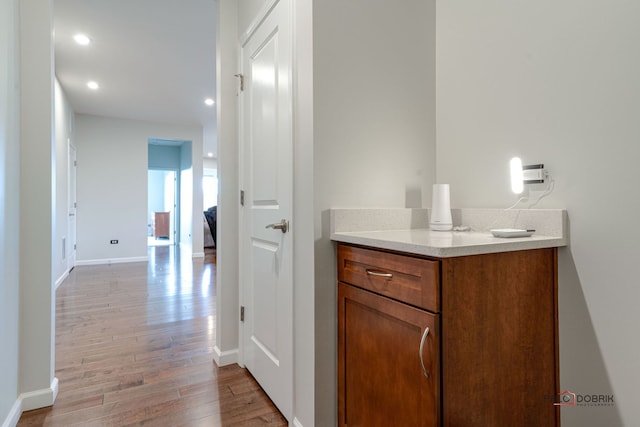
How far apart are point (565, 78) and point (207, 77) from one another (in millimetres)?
4072

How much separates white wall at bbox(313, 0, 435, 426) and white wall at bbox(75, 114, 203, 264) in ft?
19.8

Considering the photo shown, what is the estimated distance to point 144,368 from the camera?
6.91ft

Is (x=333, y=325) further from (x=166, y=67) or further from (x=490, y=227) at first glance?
(x=166, y=67)

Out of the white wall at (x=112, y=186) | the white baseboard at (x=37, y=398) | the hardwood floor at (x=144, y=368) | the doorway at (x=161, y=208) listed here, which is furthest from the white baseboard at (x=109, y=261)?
the white baseboard at (x=37, y=398)

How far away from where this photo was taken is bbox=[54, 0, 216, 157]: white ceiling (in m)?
2.85

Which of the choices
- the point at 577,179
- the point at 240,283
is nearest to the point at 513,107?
the point at 577,179

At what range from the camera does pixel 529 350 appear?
1101 millimetres

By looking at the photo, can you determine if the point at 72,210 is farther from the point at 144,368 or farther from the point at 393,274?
the point at 393,274

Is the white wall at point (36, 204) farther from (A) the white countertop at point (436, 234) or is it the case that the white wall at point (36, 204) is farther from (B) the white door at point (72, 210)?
(B) the white door at point (72, 210)

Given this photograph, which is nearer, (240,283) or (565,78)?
(565,78)

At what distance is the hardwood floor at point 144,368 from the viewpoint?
162cm

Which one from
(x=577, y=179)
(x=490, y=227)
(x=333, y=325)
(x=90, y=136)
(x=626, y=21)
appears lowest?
(x=333, y=325)

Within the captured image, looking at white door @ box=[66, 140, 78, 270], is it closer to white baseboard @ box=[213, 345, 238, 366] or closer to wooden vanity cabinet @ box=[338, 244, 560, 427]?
white baseboard @ box=[213, 345, 238, 366]

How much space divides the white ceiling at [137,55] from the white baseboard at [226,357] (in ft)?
8.85
